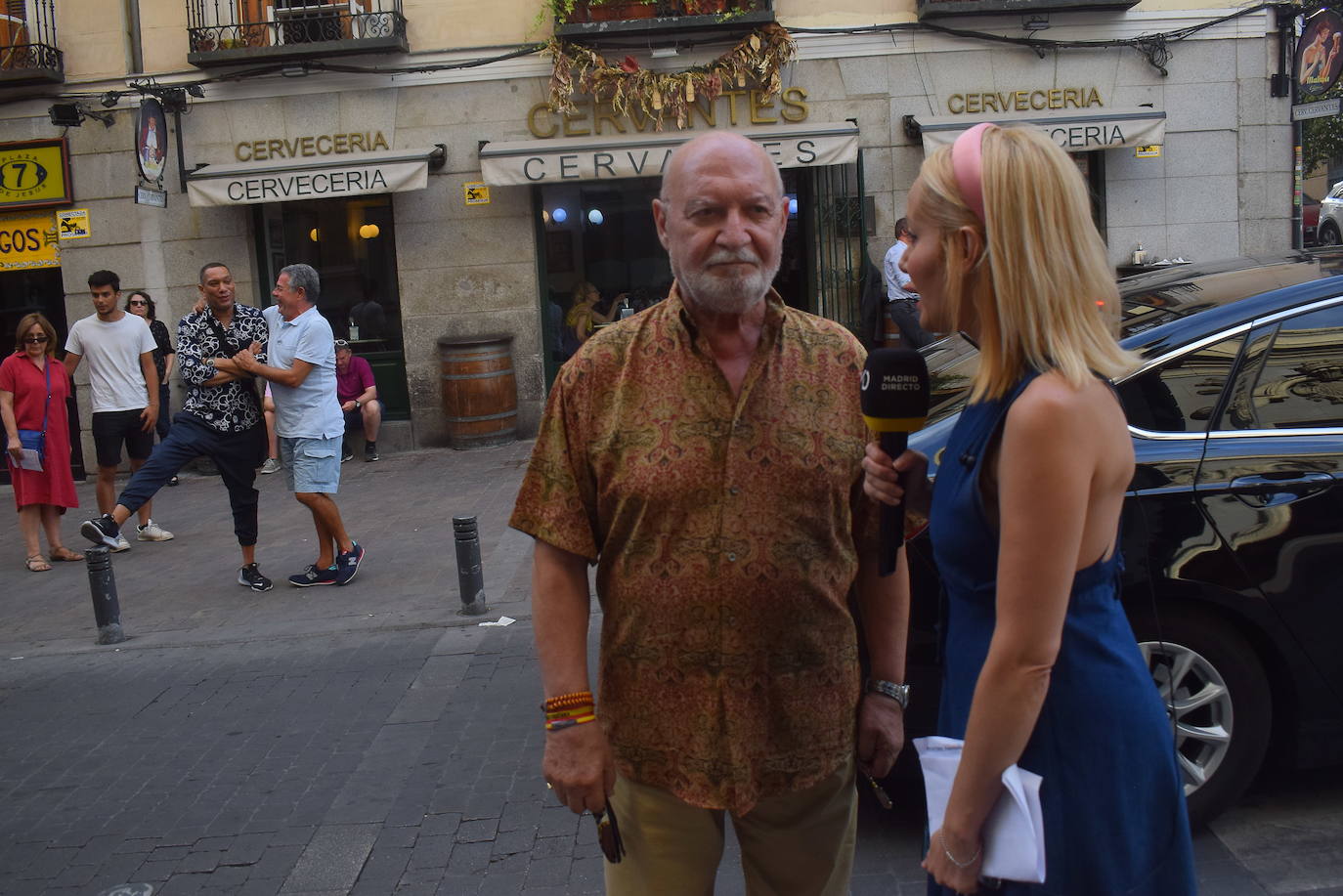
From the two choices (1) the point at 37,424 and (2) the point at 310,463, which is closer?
(2) the point at 310,463

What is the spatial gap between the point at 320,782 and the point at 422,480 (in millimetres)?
7051

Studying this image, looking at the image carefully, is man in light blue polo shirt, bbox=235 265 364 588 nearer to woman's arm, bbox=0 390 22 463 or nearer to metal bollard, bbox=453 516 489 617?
metal bollard, bbox=453 516 489 617

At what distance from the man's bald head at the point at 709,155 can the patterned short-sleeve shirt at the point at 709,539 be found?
25 cm

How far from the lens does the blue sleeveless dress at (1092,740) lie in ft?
6.31

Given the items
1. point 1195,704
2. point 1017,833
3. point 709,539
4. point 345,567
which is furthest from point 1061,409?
point 345,567

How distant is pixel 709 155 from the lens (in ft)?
7.73

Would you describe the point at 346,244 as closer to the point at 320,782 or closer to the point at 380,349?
the point at 380,349

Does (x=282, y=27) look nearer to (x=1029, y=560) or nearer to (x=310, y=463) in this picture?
(x=310, y=463)

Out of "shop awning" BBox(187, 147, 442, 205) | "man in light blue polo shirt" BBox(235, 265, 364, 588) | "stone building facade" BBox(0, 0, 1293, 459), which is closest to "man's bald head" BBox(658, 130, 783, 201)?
"man in light blue polo shirt" BBox(235, 265, 364, 588)

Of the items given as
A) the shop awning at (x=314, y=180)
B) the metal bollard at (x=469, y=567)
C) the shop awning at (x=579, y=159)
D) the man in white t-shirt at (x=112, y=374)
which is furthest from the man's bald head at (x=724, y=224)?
the shop awning at (x=314, y=180)

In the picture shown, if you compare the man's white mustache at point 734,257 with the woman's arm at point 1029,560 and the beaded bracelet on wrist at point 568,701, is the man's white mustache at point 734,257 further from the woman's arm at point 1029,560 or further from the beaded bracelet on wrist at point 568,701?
the beaded bracelet on wrist at point 568,701

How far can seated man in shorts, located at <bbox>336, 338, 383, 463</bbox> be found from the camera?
13.1m

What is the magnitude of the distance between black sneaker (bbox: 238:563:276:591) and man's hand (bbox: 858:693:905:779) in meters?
6.21

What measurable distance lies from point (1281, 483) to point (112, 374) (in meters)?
8.38
